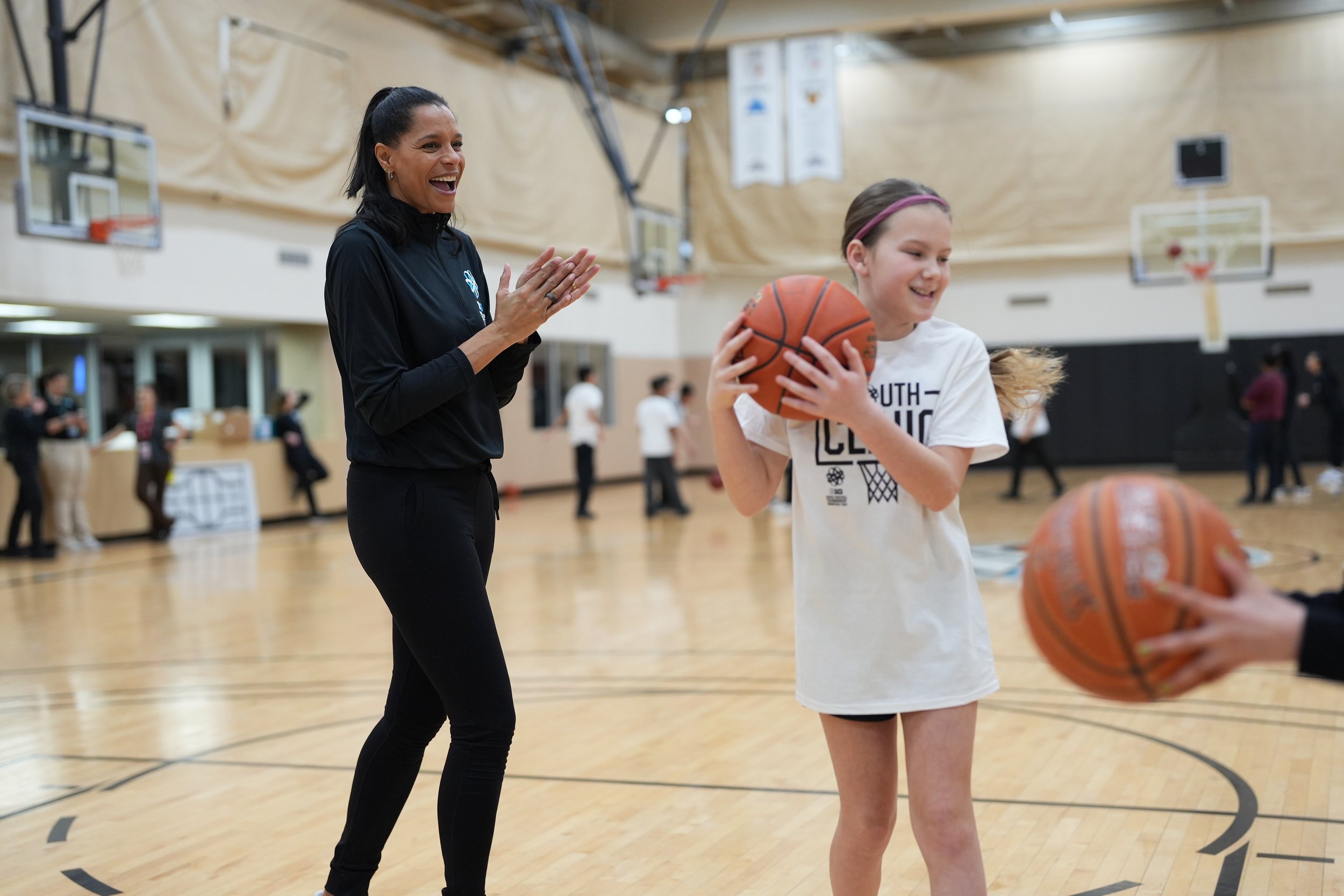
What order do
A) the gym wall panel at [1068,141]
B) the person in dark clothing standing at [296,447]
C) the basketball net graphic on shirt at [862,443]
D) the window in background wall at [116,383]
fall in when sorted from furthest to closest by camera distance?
the gym wall panel at [1068,141] < the window in background wall at [116,383] < the person in dark clothing standing at [296,447] < the basketball net graphic on shirt at [862,443]

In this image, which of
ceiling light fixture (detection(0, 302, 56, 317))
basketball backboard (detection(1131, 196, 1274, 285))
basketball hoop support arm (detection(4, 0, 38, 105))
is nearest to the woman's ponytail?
basketball hoop support arm (detection(4, 0, 38, 105))

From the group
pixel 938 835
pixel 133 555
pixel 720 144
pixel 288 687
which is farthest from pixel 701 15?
pixel 938 835

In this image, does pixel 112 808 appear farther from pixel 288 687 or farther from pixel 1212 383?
pixel 1212 383

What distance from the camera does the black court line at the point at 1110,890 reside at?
3.10 metres

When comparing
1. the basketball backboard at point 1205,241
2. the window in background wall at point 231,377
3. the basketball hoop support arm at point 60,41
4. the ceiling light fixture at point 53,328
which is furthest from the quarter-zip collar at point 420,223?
the basketball backboard at point 1205,241

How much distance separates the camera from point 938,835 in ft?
7.30

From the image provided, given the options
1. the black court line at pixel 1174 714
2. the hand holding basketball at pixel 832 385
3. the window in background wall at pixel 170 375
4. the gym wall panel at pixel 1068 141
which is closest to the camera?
the hand holding basketball at pixel 832 385

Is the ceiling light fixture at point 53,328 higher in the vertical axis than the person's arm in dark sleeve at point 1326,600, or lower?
higher

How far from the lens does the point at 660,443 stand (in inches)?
563

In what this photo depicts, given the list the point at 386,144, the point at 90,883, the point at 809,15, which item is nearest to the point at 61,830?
the point at 90,883

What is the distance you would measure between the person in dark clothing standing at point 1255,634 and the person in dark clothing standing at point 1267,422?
514 inches

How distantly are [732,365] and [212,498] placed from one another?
13123 mm

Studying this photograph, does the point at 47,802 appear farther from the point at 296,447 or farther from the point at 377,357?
the point at 296,447

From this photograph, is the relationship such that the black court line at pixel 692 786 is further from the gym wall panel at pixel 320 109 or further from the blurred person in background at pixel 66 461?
the blurred person in background at pixel 66 461
